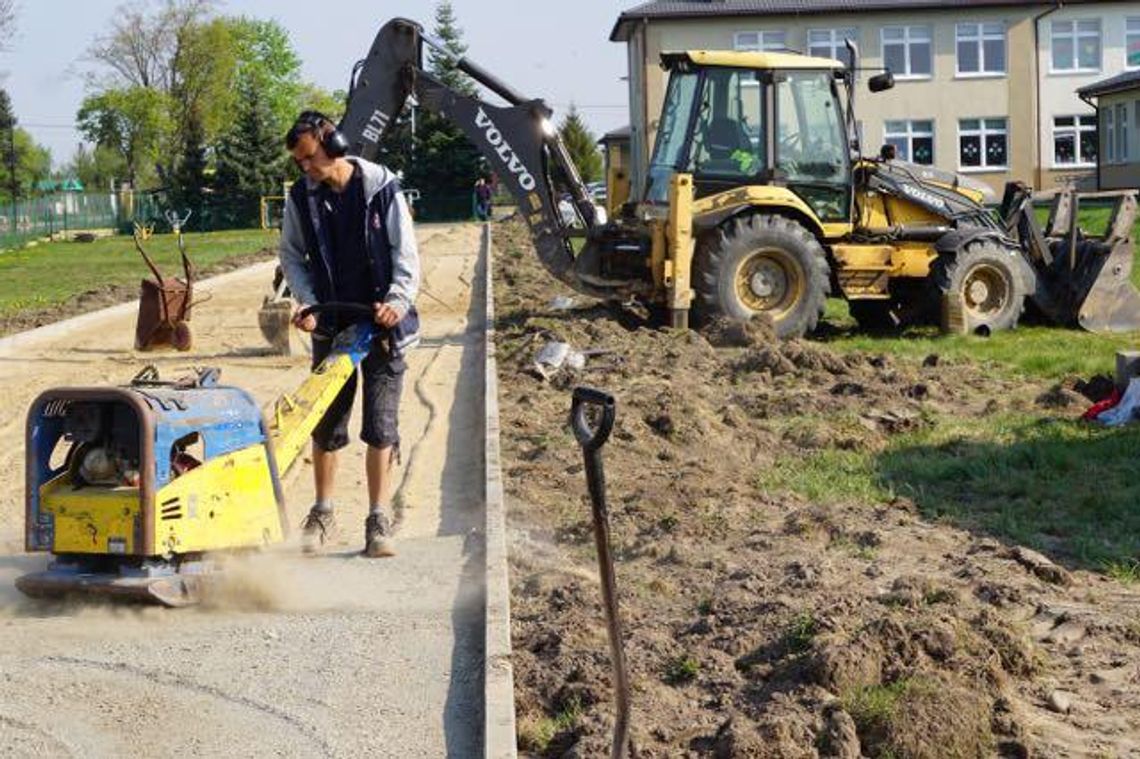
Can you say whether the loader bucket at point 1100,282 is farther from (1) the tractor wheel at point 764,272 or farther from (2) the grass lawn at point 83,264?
(2) the grass lawn at point 83,264

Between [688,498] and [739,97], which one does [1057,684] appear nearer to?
[688,498]

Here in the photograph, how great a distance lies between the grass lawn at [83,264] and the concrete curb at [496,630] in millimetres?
14561

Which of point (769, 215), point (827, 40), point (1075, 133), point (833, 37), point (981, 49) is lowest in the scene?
point (769, 215)

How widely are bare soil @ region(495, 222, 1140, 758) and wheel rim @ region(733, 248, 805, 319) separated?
204 inches

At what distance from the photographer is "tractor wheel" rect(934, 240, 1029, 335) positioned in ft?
54.2

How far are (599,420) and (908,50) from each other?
56.2 meters

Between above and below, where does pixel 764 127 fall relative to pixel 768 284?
above

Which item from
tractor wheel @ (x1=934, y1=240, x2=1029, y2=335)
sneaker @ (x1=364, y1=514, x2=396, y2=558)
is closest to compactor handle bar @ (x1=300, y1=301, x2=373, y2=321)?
sneaker @ (x1=364, y1=514, x2=396, y2=558)

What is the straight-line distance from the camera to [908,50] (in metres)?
57.9

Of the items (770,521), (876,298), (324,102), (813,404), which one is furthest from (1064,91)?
(324,102)

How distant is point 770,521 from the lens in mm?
8328

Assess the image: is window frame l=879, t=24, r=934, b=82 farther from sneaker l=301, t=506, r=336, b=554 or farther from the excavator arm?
sneaker l=301, t=506, r=336, b=554

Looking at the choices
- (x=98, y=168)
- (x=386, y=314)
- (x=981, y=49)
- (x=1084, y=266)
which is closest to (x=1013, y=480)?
(x=386, y=314)

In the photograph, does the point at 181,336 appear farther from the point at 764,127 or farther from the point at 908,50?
the point at 908,50
